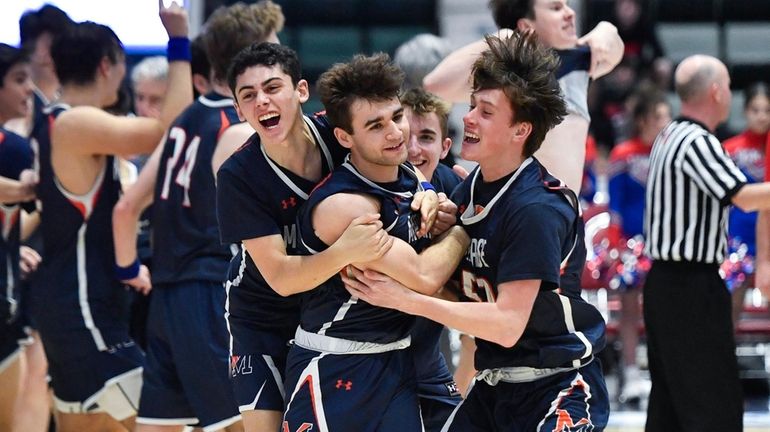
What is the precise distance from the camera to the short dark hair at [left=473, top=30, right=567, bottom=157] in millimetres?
3322

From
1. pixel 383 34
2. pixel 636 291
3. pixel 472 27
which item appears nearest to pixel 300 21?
pixel 383 34

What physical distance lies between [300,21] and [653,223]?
7379 millimetres

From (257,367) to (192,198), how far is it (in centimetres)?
111

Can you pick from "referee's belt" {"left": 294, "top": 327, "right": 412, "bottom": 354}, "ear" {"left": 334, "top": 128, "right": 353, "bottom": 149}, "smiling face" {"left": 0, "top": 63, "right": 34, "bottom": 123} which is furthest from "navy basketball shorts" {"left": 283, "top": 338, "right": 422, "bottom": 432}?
"smiling face" {"left": 0, "top": 63, "right": 34, "bottom": 123}

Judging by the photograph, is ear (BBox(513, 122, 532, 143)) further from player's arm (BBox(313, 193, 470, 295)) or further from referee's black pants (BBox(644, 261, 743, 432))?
referee's black pants (BBox(644, 261, 743, 432))

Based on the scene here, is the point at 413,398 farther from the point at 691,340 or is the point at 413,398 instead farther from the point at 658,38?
the point at 658,38

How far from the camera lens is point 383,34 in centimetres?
1189

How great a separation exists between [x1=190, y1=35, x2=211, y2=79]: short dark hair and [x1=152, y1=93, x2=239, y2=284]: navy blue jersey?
2.06 feet

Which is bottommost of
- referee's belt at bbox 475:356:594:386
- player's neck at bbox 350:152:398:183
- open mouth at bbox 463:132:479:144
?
referee's belt at bbox 475:356:594:386

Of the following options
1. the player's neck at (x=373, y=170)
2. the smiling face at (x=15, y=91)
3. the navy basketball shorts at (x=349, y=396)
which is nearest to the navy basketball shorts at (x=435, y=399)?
the navy basketball shorts at (x=349, y=396)

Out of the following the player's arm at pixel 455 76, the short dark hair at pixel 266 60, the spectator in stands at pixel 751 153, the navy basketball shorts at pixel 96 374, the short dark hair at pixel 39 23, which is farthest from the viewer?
the spectator in stands at pixel 751 153

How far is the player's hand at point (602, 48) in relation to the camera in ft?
14.3

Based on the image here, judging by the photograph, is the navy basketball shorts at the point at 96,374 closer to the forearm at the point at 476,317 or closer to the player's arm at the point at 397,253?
the player's arm at the point at 397,253

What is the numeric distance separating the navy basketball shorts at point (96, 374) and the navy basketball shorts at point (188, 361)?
0.28m
